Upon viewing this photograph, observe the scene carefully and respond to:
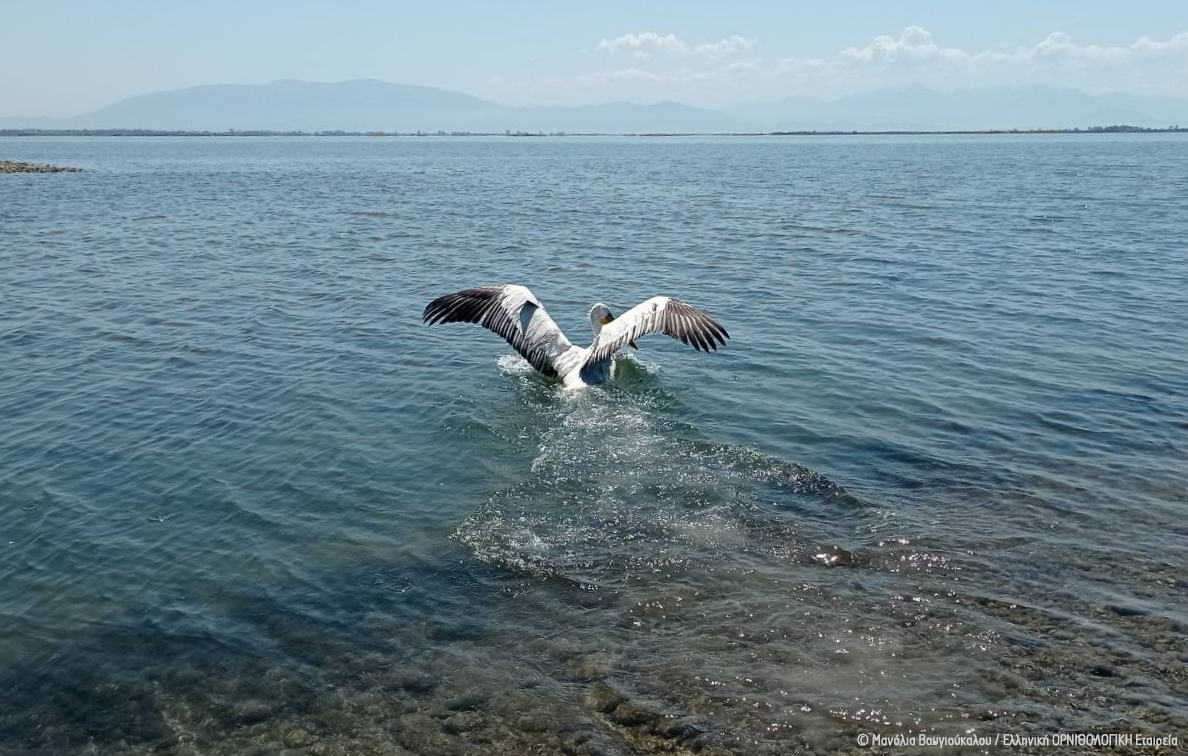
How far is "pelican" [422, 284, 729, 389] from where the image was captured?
1513 cm

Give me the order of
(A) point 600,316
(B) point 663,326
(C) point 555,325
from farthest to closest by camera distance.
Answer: (C) point 555,325 < (A) point 600,316 < (B) point 663,326

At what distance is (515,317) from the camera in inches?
642

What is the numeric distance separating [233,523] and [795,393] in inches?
376

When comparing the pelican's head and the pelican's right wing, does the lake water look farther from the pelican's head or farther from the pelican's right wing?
the pelican's head

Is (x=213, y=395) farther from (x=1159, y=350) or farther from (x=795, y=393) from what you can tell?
(x=1159, y=350)

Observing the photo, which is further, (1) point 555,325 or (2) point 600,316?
(1) point 555,325

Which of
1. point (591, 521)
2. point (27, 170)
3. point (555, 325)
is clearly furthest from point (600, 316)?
point (27, 170)

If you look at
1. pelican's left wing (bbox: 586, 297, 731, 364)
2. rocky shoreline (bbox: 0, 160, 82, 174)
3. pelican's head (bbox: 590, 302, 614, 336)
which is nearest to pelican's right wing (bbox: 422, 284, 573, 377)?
pelican's head (bbox: 590, 302, 614, 336)

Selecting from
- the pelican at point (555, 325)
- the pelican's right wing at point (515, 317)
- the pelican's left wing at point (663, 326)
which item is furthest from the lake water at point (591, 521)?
the pelican's left wing at point (663, 326)

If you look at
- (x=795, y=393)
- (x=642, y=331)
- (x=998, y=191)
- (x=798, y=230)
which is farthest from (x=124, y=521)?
(x=998, y=191)

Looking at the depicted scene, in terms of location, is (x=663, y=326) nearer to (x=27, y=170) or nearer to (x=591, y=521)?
(x=591, y=521)

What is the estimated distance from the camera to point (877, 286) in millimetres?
24766

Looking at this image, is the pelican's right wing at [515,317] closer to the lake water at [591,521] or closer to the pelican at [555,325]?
the pelican at [555,325]

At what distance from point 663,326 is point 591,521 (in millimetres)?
5020
